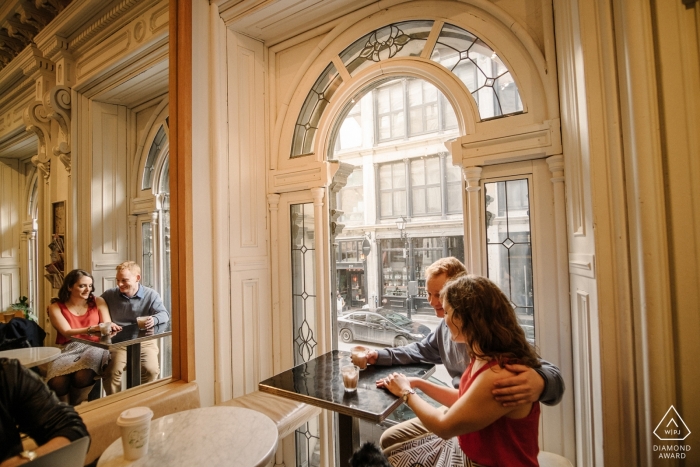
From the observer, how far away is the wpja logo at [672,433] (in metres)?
0.88

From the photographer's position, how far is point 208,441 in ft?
3.83

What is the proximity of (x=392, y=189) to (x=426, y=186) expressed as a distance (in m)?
1.14

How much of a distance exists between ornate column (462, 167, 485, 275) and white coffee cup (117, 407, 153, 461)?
1.52 meters

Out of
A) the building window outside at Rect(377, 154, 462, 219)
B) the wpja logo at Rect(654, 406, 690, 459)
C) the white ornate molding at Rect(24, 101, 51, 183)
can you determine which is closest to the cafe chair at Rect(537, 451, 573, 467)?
the wpja logo at Rect(654, 406, 690, 459)

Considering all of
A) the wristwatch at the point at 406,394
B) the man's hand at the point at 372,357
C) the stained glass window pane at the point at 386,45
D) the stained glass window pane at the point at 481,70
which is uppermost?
the stained glass window pane at the point at 386,45

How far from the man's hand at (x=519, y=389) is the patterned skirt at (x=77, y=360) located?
1.60m

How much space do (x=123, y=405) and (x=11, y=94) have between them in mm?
1511

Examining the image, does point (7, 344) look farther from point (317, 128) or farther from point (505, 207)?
point (505, 207)

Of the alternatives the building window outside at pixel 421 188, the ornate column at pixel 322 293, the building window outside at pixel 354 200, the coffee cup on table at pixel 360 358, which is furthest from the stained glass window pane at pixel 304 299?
the building window outside at pixel 354 200

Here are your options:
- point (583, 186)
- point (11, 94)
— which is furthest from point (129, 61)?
point (583, 186)

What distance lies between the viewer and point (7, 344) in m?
1.27

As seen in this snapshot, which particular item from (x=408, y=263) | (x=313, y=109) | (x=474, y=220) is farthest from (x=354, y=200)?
(x=474, y=220)

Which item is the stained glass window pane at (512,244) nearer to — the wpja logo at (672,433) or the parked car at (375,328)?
the wpja logo at (672,433)

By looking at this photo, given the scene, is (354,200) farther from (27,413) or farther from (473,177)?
(27,413)
